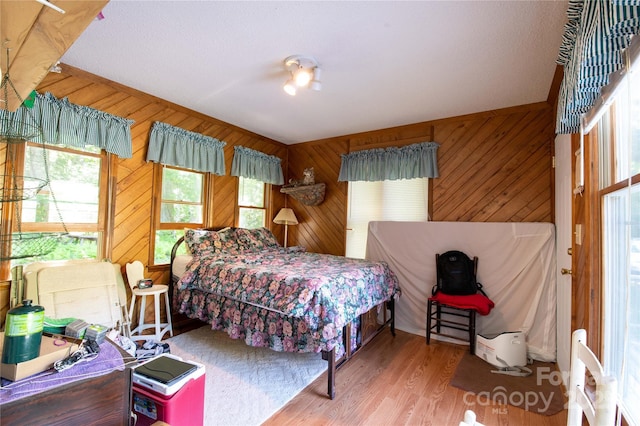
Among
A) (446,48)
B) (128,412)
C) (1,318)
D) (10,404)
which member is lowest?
(1,318)

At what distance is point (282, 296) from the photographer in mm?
2252

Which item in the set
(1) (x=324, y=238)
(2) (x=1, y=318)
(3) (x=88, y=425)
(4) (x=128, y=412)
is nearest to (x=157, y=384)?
(4) (x=128, y=412)

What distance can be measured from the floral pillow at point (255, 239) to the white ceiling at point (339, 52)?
1.63m

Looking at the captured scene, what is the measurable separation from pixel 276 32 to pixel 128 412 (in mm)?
2276

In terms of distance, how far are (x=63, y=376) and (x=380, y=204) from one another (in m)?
3.66

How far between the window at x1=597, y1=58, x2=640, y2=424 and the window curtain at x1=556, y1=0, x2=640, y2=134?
0.36 ft

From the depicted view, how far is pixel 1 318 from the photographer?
230cm

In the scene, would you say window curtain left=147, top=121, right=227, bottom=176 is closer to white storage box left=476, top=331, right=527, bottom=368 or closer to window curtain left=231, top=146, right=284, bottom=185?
window curtain left=231, top=146, right=284, bottom=185

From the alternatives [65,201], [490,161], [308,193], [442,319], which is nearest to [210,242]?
[65,201]

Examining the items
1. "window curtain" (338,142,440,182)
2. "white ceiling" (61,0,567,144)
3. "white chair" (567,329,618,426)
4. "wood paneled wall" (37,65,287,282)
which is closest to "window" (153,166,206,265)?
"wood paneled wall" (37,65,287,282)

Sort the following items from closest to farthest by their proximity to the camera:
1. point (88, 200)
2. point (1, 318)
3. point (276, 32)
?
point (276, 32), point (1, 318), point (88, 200)

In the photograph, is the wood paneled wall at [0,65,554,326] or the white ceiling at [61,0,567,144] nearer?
the white ceiling at [61,0,567,144]

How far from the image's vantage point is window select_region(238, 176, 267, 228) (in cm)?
431

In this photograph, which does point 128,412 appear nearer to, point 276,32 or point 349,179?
point 276,32
